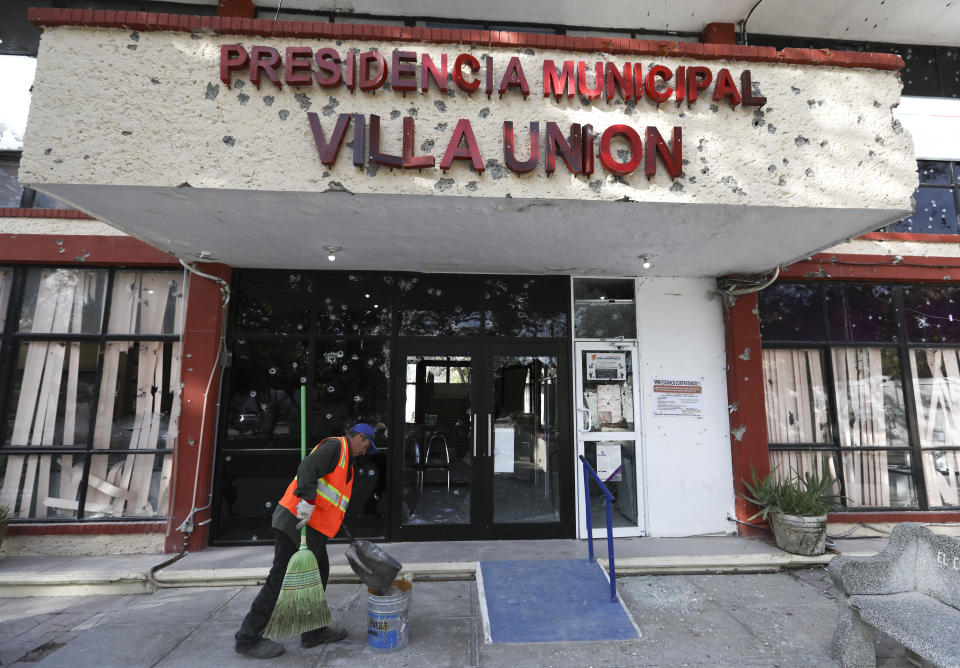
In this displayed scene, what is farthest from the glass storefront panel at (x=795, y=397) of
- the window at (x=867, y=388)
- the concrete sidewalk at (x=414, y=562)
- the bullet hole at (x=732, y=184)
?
the bullet hole at (x=732, y=184)

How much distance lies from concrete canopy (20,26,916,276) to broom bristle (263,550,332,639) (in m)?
2.85

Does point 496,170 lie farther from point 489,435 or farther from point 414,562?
point 414,562

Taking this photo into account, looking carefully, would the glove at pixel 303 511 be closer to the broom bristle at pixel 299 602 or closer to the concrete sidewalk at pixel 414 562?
the broom bristle at pixel 299 602

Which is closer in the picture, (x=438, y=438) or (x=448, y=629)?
(x=448, y=629)

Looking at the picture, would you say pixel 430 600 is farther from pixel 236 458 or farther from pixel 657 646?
pixel 236 458

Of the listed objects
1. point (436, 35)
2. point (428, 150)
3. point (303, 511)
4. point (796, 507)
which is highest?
point (436, 35)

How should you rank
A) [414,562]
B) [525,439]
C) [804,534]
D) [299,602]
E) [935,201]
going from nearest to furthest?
[299,602] < [414,562] < [804,534] < [525,439] < [935,201]

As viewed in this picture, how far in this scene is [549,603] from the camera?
13.4ft

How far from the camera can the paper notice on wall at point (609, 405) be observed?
603 cm

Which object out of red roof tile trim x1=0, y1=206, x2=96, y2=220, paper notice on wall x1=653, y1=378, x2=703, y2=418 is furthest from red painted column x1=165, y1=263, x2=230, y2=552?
paper notice on wall x1=653, y1=378, x2=703, y2=418

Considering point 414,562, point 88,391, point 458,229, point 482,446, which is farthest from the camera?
A: point 482,446

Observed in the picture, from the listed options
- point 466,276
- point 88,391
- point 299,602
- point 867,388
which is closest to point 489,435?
point 466,276

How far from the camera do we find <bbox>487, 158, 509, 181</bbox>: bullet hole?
153 inches

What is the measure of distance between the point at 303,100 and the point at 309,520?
11.0 ft
